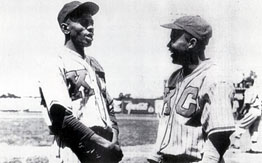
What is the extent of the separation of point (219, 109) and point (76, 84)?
3.34 feet

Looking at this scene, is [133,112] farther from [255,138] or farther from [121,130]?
[255,138]

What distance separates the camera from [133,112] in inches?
452

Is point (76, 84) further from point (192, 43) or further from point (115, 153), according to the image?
point (192, 43)

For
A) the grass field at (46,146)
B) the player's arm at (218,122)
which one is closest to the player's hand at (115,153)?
the grass field at (46,146)

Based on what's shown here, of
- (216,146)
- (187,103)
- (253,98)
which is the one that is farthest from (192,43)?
(253,98)

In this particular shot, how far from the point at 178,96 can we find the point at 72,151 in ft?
2.76

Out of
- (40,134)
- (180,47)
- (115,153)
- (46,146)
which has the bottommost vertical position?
(40,134)

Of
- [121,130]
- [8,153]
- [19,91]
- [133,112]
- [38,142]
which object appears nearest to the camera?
[19,91]

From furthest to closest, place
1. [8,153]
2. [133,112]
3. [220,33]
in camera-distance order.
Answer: [133,112] < [8,153] < [220,33]

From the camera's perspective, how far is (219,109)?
2.93 m

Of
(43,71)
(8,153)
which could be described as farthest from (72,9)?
(8,153)

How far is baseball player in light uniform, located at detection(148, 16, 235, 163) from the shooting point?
293 cm

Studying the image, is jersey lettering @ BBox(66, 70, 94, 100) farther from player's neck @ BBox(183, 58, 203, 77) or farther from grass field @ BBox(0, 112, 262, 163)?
player's neck @ BBox(183, 58, 203, 77)

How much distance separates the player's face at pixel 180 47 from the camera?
3.21 m
